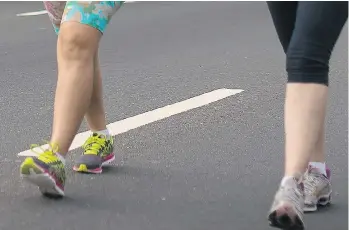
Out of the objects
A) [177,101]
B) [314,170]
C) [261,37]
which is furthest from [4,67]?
[314,170]

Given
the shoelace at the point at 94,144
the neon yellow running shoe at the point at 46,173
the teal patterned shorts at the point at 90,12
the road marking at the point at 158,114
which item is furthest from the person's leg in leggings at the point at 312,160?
the road marking at the point at 158,114

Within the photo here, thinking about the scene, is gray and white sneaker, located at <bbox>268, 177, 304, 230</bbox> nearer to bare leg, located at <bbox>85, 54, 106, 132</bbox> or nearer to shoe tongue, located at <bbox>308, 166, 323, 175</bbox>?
shoe tongue, located at <bbox>308, 166, 323, 175</bbox>

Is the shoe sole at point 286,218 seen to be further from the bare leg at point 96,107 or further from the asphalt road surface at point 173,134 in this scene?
the bare leg at point 96,107

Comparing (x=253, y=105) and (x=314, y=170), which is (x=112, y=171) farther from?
(x=253, y=105)

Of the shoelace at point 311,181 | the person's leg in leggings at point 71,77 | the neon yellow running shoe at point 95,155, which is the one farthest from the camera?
the neon yellow running shoe at point 95,155

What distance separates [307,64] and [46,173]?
125 cm

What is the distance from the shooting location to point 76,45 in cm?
419

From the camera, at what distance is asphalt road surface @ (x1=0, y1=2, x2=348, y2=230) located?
3.98 meters

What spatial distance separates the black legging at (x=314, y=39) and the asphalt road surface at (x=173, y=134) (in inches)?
26.9

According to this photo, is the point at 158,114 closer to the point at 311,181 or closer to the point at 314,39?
the point at 311,181

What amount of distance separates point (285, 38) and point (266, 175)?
964 mm

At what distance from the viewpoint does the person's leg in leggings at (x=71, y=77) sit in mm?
4137

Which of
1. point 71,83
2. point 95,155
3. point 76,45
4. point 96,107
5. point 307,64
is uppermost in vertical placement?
point 307,64

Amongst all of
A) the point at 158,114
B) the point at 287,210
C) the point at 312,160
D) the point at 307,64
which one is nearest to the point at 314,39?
the point at 307,64
